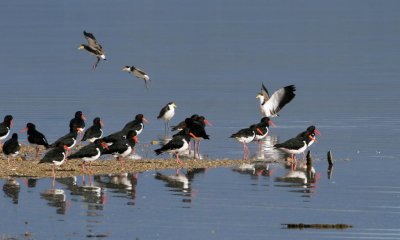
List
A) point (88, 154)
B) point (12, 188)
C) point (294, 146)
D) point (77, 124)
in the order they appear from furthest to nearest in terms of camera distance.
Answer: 1. point (77, 124)
2. point (294, 146)
3. point (88, 154)
4. point (12, 188)

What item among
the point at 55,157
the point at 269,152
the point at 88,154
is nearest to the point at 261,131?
the point at 269,152

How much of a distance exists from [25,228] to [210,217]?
10.2ft

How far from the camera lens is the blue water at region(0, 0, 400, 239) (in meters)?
19.0

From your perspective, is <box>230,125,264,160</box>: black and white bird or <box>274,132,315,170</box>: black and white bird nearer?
<box>274,132,315,170</box>: black and white bird

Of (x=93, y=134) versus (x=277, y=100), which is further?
(x=277, y=100)

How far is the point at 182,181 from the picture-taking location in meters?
23.2

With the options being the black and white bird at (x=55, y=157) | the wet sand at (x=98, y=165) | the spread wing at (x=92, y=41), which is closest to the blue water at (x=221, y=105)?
the black and white bird at (x=55, y=157)

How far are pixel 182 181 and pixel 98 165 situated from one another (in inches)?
107

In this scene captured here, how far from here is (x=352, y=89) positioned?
141 ft

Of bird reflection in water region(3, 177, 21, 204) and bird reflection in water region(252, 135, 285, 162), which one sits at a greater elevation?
bird reflection in water region(252, 135, 285, 162)

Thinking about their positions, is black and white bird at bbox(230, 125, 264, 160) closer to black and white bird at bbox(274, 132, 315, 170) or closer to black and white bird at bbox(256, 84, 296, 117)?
black and white bird at bbox(274, 132, 315, 170)

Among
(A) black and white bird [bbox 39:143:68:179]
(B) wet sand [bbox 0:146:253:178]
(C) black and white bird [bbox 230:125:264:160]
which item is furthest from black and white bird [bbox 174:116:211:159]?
(A) black and white bird [bbox 39:143:68:179]

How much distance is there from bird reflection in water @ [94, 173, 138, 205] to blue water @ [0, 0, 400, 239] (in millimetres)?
129

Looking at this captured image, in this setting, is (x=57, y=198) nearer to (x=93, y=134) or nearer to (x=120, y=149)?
(x=120, y=149)
